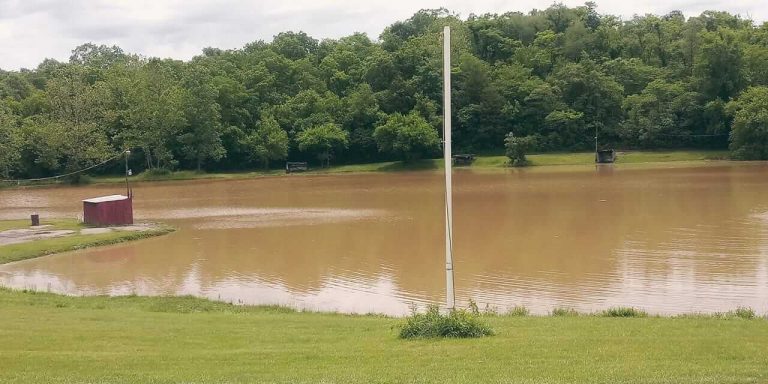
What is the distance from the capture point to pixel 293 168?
77312mm

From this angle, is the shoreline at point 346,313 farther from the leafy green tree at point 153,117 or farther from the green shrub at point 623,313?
the leafy green tree at point 153,117

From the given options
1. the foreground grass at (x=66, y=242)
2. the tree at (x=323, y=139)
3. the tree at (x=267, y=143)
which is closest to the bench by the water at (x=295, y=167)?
the tree at (x=267, y=143)

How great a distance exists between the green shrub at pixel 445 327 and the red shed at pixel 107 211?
27742 mm

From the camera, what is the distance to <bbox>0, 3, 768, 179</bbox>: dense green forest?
241 ft

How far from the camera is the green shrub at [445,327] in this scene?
11.6m

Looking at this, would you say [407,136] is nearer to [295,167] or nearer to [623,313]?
[295,167]

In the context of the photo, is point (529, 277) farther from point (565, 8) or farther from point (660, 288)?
point (565, 8)

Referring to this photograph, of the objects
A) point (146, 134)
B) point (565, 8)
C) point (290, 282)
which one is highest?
point (565, 8)

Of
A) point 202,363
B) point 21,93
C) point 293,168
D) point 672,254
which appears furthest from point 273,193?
point 21,93

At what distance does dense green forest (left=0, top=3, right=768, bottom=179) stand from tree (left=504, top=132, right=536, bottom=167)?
2.01 metres

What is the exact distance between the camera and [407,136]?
240 feet

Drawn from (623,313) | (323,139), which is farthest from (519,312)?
(323,139)

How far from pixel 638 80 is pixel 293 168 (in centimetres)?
3741

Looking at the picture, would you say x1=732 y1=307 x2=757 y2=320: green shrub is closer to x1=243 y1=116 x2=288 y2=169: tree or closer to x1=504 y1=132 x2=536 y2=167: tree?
x1=504 y1=132 x2=536 y2=167: tree
